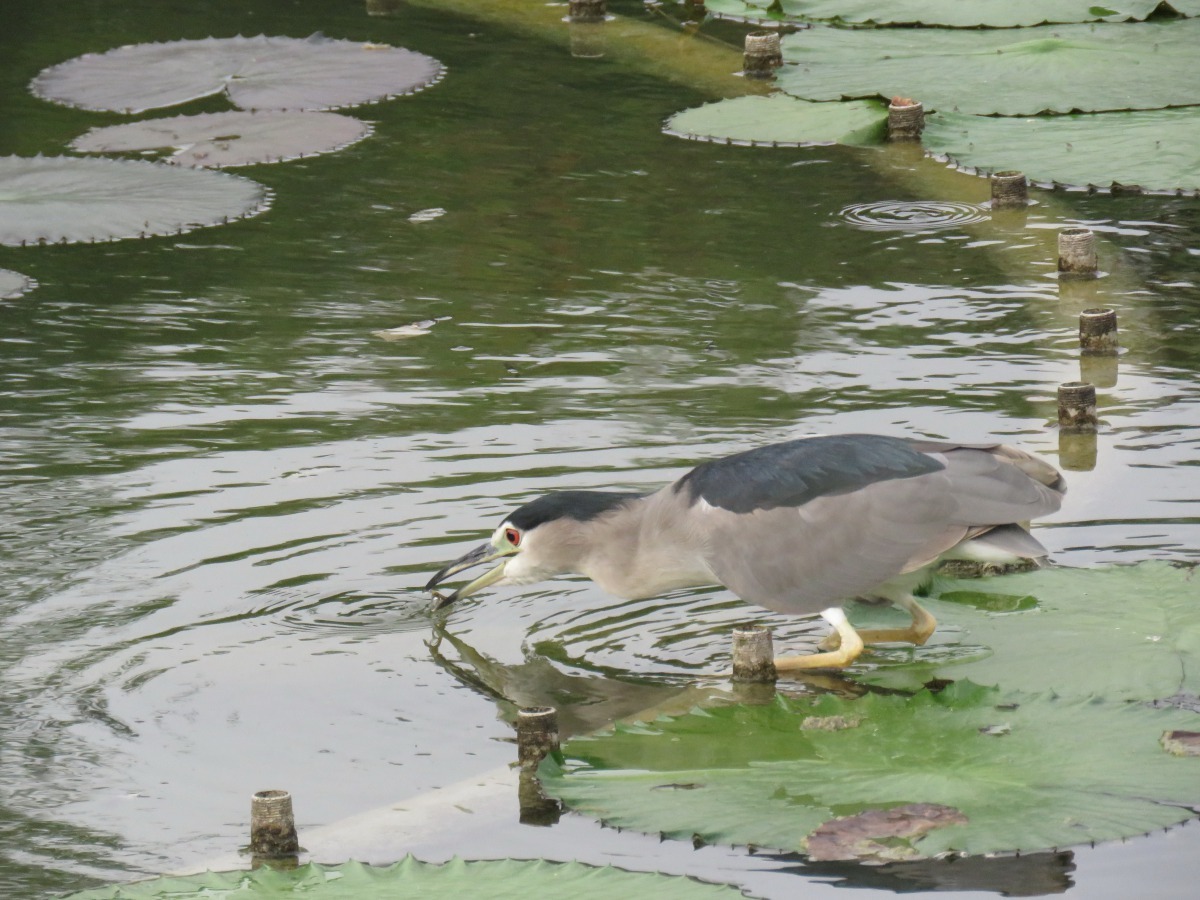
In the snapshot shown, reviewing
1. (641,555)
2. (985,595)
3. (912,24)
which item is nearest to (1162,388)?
(985,595)

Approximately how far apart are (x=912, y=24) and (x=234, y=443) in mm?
6002

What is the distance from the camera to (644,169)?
943 centimetres

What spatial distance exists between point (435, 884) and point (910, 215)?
569cm

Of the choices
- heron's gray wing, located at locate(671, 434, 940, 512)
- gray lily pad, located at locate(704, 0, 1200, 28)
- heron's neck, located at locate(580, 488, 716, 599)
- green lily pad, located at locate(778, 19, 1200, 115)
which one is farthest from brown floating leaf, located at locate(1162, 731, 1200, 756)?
gray lily pad, located at locate(704, 0, 1200, 28)

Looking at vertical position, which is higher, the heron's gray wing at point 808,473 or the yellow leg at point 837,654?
the heron's gray wing at point 808,473

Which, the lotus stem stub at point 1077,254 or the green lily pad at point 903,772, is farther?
the lotus stem stub at point 1077,254

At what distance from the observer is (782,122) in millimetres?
9742

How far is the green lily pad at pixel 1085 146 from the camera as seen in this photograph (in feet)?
26.9

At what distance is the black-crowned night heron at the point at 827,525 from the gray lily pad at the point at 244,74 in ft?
20.2

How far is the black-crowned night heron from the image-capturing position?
15.1 feet

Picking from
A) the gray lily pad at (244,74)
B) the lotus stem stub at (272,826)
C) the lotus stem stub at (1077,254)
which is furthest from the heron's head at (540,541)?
the gray lily pad at (244,74)

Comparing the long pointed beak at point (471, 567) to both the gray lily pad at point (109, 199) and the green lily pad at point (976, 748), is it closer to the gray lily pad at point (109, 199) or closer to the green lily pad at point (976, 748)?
the green lily pad at point (976, 748)

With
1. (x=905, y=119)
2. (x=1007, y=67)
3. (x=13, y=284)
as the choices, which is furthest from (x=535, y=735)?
(x=1007, y=67)

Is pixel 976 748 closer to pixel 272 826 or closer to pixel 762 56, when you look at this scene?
pixel 272 826
